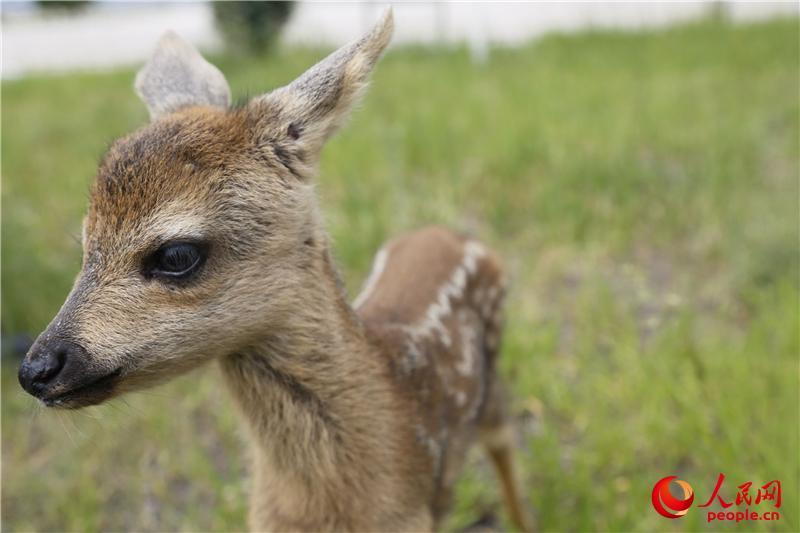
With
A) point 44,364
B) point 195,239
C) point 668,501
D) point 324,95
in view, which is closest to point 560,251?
point 668,501

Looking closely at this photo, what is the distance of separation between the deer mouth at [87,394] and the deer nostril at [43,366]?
0.14 ft

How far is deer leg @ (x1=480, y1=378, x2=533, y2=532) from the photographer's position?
3.54 meters

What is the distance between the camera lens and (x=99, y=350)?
210 cm

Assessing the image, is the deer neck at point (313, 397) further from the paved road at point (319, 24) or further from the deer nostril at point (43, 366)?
the paved road at point (319, 24)

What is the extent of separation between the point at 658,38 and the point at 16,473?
26.9ft

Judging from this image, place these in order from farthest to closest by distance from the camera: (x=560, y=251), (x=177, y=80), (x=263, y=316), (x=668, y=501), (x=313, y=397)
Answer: (x=560, y=251)
(x=668, y=501)
(x=177, y=80)
(x=313, y=397)
(x=263, y=316)

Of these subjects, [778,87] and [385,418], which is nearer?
[385,418]

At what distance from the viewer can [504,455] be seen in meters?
3.58

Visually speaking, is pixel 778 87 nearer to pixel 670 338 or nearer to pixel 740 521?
pixel 670 338

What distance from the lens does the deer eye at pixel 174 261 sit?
219 cm

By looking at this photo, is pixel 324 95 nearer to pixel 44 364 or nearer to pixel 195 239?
pixel 195 239

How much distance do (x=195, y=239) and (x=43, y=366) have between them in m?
0.47

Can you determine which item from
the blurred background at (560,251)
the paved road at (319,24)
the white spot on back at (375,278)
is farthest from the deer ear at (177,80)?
the paved road at (319,24)

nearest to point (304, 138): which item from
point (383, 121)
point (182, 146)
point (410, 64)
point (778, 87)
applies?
point (182, 146)
